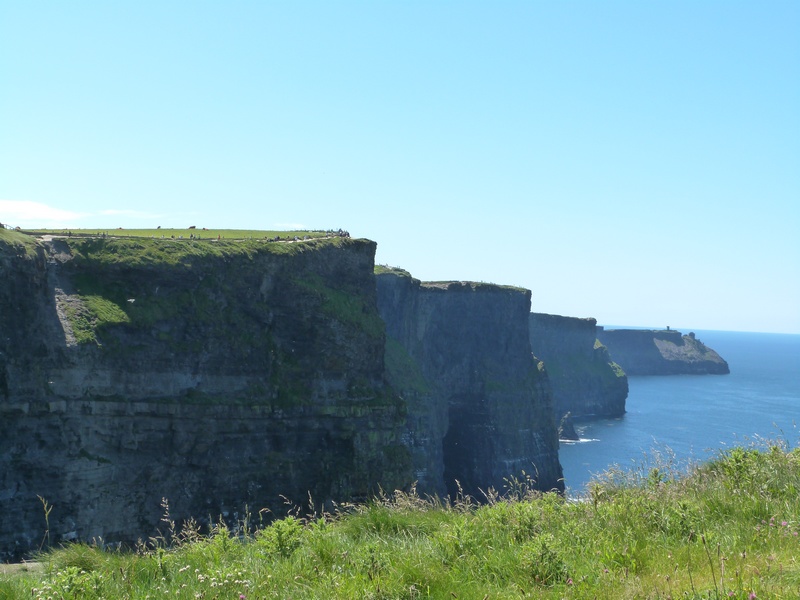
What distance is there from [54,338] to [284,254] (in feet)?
62.7

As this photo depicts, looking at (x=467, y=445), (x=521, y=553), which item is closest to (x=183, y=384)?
(x=521, y=553)

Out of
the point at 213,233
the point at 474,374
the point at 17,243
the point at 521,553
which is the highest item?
the point at 213,233

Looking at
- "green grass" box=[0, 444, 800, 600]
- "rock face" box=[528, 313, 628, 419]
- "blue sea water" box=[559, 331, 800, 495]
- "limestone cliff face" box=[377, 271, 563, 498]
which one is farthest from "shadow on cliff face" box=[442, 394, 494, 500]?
"green grass" box=[0, 444, 800, 600]

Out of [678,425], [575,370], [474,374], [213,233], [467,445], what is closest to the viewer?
[213,233]

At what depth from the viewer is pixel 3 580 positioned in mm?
9367

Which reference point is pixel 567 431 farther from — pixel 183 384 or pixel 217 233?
pixel 183 384

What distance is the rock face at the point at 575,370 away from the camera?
16700cm

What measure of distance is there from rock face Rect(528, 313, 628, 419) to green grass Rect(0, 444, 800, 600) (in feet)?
514

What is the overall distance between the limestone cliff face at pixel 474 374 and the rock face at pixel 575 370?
61109mm

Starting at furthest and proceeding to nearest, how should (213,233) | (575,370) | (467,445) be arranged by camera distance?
1. (575,370)
2. (467,445)
3. (213,233)

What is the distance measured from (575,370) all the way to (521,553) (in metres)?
167

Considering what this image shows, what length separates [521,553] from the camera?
8508mm

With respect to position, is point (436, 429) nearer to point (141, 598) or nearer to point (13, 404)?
point (13, 404)

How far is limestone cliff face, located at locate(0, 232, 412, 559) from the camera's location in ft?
129
